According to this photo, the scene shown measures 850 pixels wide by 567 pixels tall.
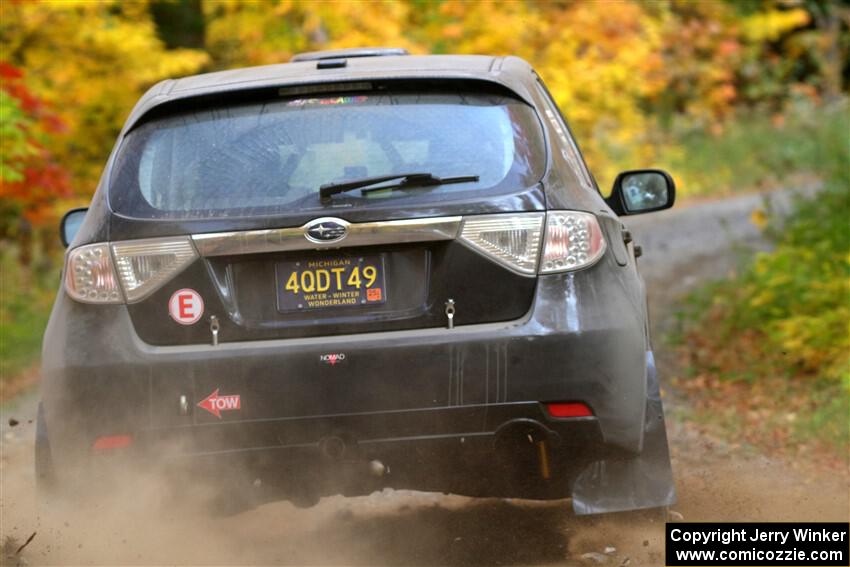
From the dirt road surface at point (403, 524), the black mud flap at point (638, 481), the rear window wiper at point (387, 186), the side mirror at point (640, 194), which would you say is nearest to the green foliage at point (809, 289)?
the dirt road surface at point (403, 524)

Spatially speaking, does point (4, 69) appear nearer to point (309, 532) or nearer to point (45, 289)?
point (45, 289)

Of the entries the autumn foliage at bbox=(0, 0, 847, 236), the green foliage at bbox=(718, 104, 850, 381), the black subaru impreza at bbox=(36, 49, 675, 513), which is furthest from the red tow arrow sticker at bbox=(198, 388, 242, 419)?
the autumn foliage at bbox=(0, 0, 847, 236)

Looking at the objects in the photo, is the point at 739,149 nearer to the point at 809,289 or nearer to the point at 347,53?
the point at 809,289

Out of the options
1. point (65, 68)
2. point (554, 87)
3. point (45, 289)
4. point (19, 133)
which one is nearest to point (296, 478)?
point (19, 133)

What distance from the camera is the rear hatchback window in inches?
173

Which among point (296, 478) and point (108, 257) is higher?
point (108, 257)

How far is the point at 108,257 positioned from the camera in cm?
442

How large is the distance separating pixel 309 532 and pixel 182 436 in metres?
1.27

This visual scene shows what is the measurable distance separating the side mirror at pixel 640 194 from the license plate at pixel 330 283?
1.67 metres

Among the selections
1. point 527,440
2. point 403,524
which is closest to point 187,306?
point 527,440

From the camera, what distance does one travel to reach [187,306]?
4340 mm

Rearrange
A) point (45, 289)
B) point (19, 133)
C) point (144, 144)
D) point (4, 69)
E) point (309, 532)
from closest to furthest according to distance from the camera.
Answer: point (144, 144) < point (309, 532) < point (19, 133) < point (4, 69) < point (45, 289)

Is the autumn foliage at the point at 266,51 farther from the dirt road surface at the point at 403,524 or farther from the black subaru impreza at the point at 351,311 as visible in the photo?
the black subaru impreza at the point at 351,311

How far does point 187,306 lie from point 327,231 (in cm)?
Result: 50
